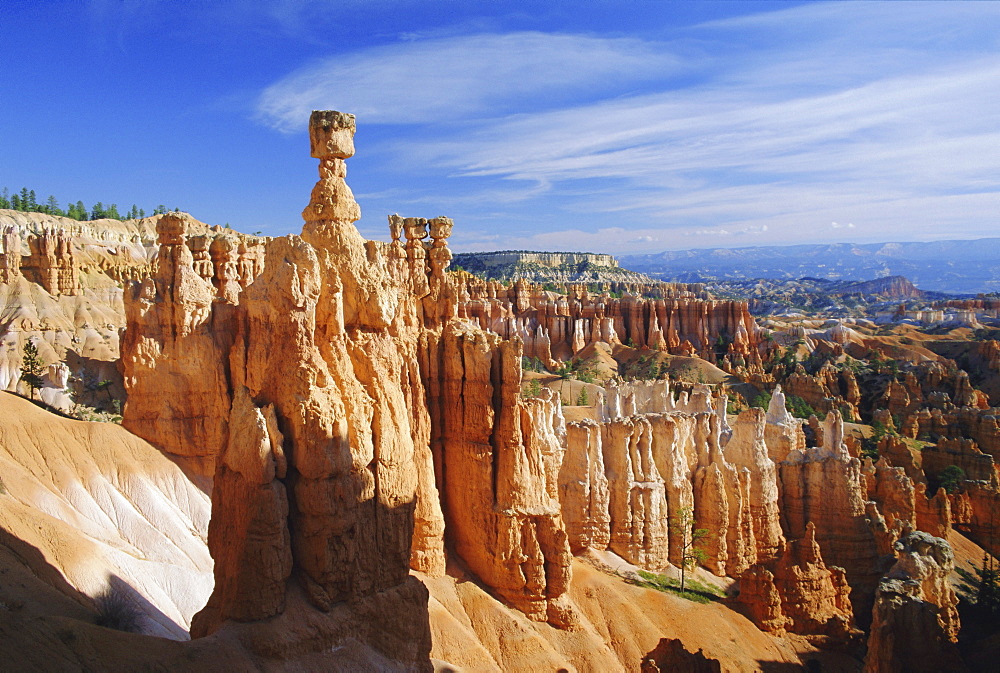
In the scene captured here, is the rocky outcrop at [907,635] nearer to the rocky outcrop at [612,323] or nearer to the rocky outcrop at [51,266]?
the rocky outcrop at [51,266]

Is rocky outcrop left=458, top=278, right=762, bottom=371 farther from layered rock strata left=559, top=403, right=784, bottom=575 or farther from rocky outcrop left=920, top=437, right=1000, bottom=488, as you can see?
layered rock strata left=559, top=403, right=784, bottom=575

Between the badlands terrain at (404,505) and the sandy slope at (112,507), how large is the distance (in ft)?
0.34

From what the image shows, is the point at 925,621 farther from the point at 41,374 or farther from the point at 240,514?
the point at 41,374

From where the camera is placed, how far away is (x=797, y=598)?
24.8 m

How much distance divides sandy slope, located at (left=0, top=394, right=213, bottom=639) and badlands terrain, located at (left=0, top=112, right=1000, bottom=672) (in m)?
0.10

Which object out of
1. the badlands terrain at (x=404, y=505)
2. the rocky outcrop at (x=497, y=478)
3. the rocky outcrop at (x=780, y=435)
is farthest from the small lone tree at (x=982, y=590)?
the rocky outcrop at (x=497, y=478)

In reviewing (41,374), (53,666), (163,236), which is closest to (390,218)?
(163,236)

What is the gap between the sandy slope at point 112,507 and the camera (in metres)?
18.3

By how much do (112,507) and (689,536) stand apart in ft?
67.7

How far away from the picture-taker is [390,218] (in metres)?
24.1

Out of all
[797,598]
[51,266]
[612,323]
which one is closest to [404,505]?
[797,598]

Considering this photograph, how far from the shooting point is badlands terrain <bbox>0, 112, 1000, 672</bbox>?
38.8 feet

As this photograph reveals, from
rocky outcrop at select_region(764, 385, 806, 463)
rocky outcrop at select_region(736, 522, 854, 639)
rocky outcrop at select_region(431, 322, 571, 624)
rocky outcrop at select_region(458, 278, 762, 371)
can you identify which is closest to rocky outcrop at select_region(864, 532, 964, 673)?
rocky outcrop at select_region(736, 522, 854, 639)

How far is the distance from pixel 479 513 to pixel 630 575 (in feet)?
27.3
